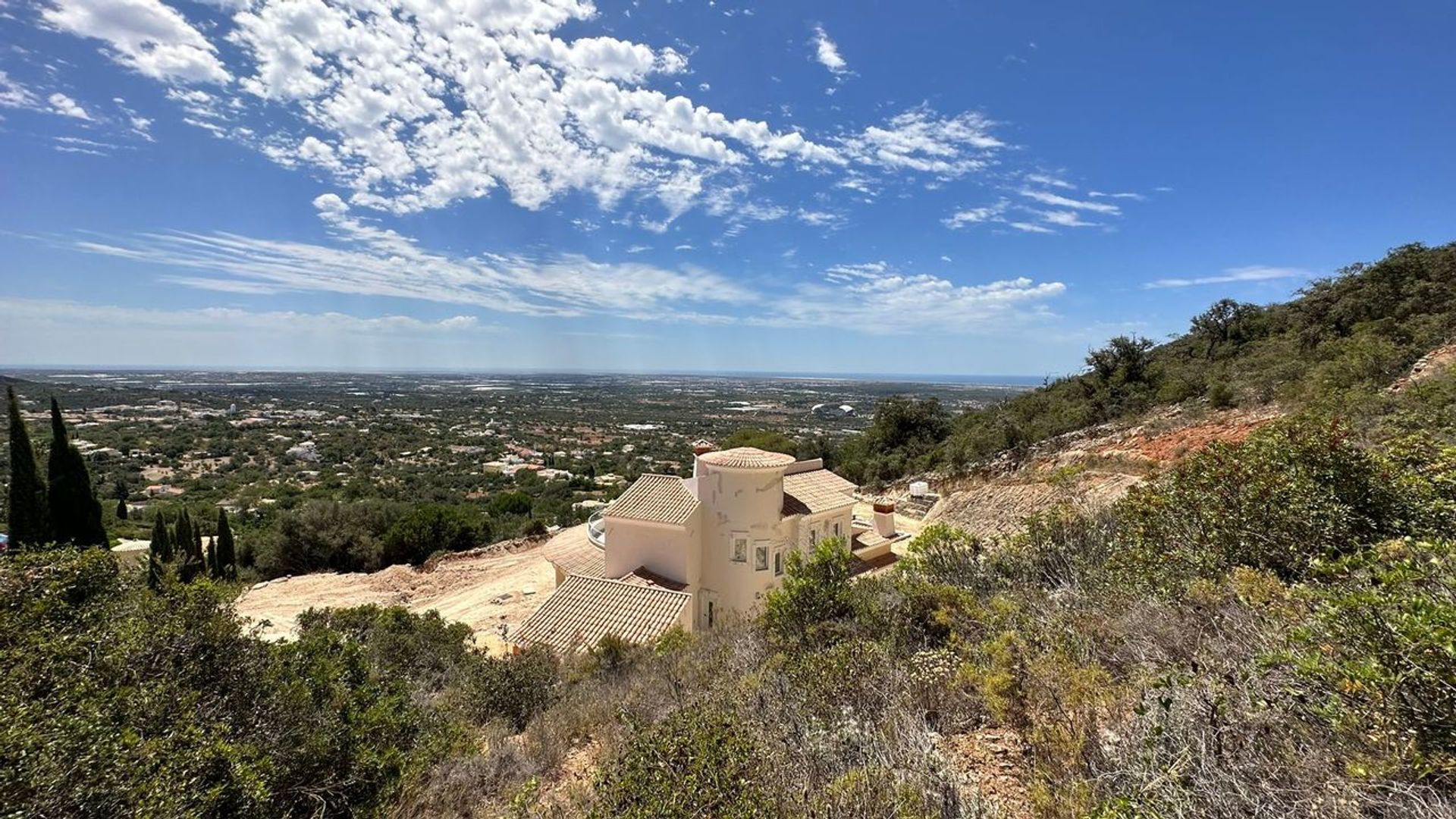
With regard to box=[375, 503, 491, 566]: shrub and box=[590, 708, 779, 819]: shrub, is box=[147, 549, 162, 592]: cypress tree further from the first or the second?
box=[375, 503, 491, 566]: shrub

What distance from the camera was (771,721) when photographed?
454 cm

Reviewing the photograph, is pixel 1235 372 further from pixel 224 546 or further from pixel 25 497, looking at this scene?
pixel 25 497

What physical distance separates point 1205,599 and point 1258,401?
17.7 meters

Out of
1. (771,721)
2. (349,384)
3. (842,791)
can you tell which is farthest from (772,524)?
(349,384)

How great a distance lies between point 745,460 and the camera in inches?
554

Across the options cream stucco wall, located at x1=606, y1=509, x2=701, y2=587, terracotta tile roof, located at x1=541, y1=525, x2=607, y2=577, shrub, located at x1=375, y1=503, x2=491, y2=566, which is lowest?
shrub, located at x1=375, y1=503, x2=491, y2=566

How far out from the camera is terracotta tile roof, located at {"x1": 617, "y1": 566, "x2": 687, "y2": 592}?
1338cm

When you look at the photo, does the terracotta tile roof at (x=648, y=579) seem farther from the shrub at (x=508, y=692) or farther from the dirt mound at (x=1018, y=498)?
the dirt mound at (x=1018, y=498)

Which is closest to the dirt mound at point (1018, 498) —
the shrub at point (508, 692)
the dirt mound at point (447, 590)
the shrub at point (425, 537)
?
the shrub at point (508, 692)

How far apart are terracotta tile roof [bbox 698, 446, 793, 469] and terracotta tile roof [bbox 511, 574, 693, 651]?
324 cm

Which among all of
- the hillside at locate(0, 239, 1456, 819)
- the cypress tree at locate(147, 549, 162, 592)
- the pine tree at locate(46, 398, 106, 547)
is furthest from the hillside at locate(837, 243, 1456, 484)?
the pine tree at locate(46, 398, 106, 547)

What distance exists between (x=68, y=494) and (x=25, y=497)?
1800mm

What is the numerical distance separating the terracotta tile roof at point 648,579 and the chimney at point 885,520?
8.54 m

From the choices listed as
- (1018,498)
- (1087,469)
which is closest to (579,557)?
(1018,498)
